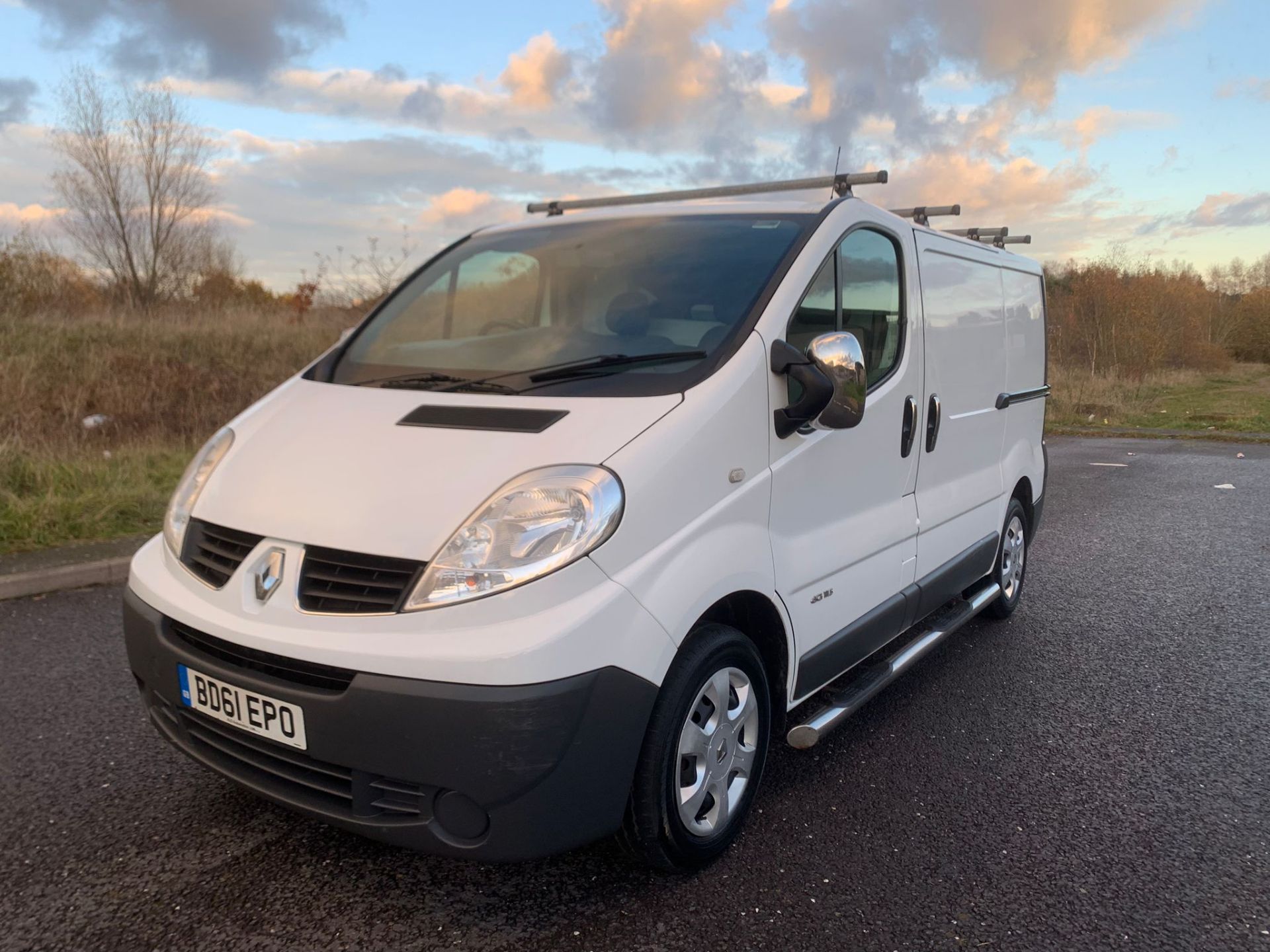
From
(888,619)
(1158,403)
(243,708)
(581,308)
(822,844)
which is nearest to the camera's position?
(243,708)

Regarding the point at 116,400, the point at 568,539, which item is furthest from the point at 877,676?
the point at 116,400

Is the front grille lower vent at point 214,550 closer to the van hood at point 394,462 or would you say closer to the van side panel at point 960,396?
the van hood at point 394,462

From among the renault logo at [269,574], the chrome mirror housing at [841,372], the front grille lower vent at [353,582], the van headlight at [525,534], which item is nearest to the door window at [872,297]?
the chrome mirror housing at [841,372]

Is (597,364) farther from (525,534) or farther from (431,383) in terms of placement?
(525,534)

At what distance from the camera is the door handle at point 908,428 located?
3379mm

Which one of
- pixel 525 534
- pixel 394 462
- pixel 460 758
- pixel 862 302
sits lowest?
pixel 460 758

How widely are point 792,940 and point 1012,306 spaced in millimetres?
3574

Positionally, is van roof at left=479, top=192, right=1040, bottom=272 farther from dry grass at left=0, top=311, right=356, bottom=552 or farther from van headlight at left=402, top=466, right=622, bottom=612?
dry grass at left=0, top=311, right=356, bottom=552

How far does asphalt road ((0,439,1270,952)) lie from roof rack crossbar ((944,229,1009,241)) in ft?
7.08

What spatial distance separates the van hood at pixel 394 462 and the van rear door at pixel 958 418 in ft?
5.56

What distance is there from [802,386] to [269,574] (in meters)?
1.53

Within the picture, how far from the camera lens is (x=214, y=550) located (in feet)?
7.98

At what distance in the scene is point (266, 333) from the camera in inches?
656

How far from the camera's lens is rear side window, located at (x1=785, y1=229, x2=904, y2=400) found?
2.92 metres
